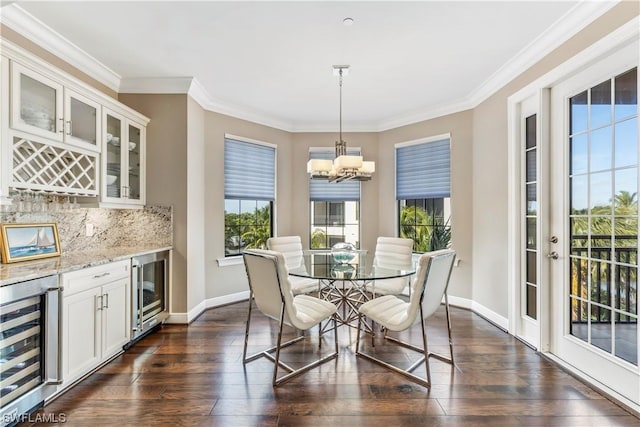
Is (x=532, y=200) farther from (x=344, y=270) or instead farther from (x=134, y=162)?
(x=134, y=162)

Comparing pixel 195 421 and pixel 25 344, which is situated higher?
pixel 25 344

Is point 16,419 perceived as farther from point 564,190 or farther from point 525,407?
point 564,190

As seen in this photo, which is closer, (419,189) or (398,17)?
(398,17)

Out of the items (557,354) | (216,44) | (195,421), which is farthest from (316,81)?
(557,354)

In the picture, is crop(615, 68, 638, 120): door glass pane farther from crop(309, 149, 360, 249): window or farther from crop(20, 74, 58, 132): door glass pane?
crop(20, 74, 58, 132): door glass pane

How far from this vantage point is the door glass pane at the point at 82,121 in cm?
256

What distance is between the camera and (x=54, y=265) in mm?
2166

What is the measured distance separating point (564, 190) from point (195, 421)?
328 centimetres

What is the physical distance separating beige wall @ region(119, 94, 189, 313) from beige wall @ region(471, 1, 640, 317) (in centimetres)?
353

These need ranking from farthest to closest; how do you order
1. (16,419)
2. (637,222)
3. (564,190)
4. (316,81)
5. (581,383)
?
(316,81) → (564,190) → (581,383) → (637,222) → (16,419)

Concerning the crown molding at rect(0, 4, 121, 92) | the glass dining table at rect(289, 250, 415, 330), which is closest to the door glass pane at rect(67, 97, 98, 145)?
the crown molding at rect(0, 4, 121, 92)

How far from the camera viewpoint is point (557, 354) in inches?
103

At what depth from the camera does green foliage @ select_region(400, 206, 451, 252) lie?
4.34m

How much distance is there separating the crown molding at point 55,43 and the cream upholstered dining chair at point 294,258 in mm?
2475
